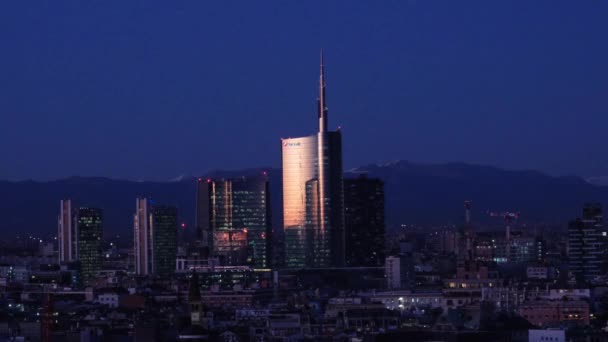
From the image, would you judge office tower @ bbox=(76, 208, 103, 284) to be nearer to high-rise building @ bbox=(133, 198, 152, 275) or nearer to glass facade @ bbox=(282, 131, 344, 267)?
high-rise building @ bbox=(133, 198, 152, 275)

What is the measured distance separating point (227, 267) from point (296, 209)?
88.3 ft

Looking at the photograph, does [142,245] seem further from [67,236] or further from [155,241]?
[67,236]

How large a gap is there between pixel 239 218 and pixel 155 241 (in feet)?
42.5

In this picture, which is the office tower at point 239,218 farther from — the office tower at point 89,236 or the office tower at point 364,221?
the office tower at point 89,236

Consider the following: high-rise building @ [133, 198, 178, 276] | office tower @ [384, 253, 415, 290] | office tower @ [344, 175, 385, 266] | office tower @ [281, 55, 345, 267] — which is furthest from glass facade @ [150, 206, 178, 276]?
office tower @ [384, 253, 415, 290]

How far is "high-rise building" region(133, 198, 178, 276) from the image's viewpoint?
17225 centimetres

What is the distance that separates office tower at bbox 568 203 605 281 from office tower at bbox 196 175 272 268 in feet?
116

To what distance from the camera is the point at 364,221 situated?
595 ft

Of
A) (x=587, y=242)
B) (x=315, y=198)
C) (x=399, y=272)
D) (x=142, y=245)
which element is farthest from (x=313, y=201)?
(x=587, y=242)

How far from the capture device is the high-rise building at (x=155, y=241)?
172250 millimetres

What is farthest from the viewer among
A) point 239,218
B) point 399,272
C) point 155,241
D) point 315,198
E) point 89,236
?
point 239,218

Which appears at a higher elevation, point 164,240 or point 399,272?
point 164,240

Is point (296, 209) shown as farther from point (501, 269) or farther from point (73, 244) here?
point (501, 269)

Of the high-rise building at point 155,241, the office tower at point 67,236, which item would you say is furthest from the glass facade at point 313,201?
the office tower at point 67,236
